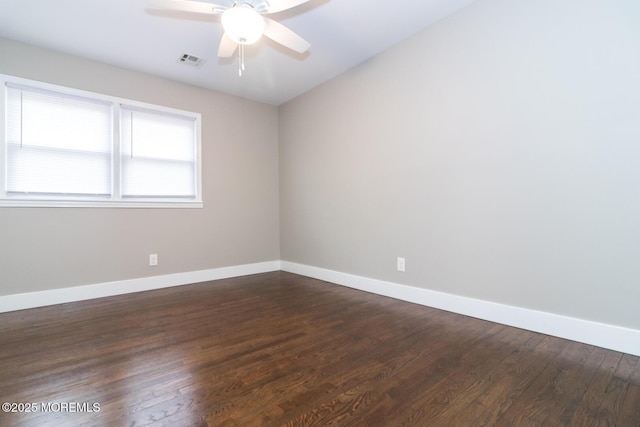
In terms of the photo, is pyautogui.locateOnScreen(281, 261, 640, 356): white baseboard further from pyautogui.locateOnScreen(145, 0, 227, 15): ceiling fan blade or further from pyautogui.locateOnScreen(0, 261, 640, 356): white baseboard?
pyautogui.locateOnScreen(145, 0, 227, 15): ceiling fan blade

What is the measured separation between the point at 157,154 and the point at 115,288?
5.11 feet

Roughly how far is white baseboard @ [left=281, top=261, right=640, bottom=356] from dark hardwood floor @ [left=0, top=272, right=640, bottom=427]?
0.24 ft

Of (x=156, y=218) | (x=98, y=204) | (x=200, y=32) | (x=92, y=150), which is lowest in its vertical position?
(x=156, y=218)

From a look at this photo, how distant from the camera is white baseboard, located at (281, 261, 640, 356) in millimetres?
1711

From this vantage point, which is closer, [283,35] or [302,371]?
[302,371]

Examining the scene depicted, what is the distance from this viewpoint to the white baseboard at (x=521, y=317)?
1.71m

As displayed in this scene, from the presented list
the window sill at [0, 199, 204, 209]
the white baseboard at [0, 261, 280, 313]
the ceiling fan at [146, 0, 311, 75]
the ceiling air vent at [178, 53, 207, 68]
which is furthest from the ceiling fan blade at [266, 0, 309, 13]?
the white baseboard at [0, 261, 280, 313]

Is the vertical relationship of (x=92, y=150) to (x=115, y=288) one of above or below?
above

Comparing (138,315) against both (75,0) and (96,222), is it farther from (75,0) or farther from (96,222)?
(75,0)

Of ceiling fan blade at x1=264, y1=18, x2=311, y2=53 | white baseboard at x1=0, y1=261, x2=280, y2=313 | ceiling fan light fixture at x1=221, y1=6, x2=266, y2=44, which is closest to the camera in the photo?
ceiling fan light fixture at x1=221, y1=6, x2=266, y2=44

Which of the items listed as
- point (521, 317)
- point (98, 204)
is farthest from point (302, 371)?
point (98, 204)

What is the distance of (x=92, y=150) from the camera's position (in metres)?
2.99

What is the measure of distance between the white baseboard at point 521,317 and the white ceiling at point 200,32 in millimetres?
2383

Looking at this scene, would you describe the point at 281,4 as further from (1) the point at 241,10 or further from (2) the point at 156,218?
(2) the point at 156,218
